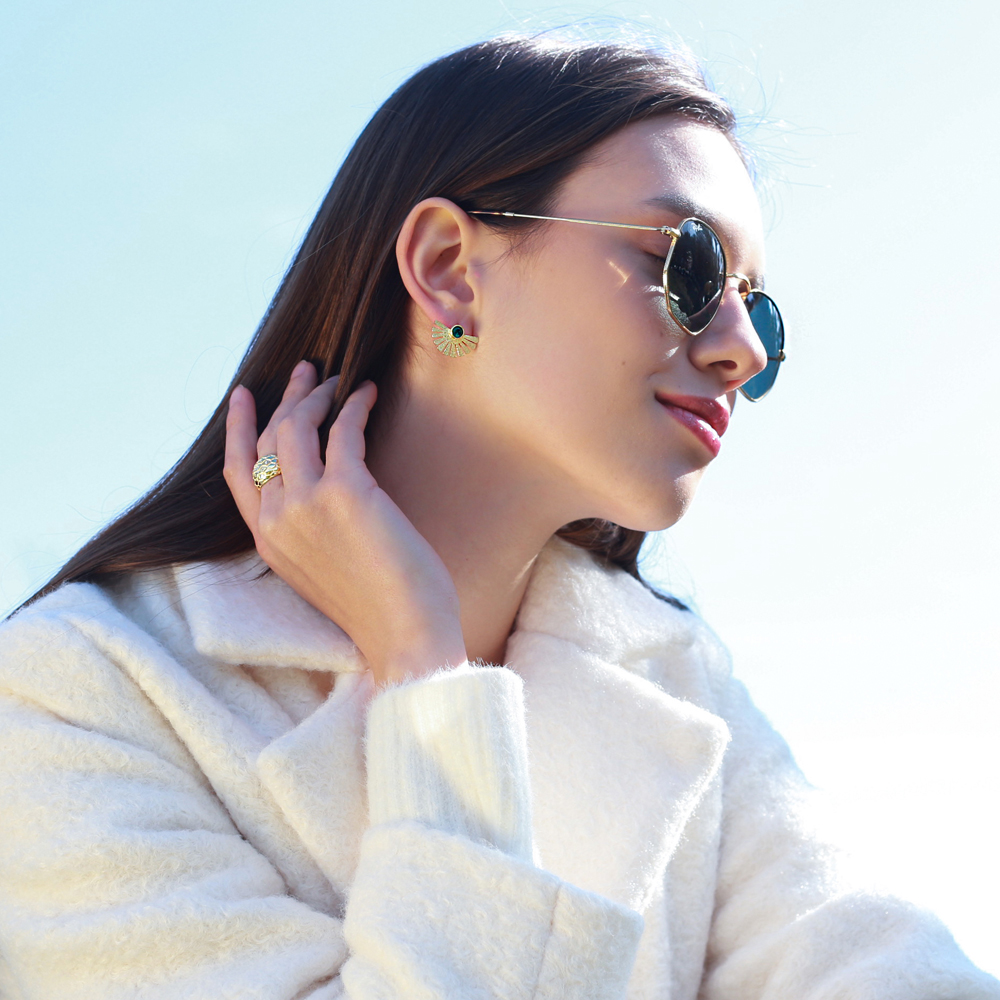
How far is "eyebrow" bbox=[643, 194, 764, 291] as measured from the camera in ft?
7.98

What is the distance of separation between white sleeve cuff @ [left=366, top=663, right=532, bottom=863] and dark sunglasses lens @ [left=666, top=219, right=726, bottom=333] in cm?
94

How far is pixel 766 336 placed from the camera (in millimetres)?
2850

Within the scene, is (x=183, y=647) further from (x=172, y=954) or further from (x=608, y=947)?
(x=608, y=947)

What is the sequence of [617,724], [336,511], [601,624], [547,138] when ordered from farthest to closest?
1. [601,624]
2. [617,724]
3. [547,138]
4. [336,511]

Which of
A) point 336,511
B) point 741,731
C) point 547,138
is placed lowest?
point 741,731

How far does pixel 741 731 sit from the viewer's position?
3.01 meters

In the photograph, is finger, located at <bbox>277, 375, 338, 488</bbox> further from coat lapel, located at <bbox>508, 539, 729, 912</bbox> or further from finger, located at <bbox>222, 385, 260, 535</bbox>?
coat lapel, located at <bbox>508, 539, 729, 912</bbox>

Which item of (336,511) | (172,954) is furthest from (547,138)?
(172,954)

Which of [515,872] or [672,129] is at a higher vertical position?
[672,129]

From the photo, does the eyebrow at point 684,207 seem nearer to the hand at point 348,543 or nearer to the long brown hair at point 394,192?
the long brown hair at point 394,192

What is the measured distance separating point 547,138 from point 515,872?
64.6 inches

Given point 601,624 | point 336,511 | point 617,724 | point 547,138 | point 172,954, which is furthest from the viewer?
point 601,624

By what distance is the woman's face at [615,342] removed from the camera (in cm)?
238

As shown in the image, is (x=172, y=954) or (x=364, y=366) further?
(x=364, y=366)
